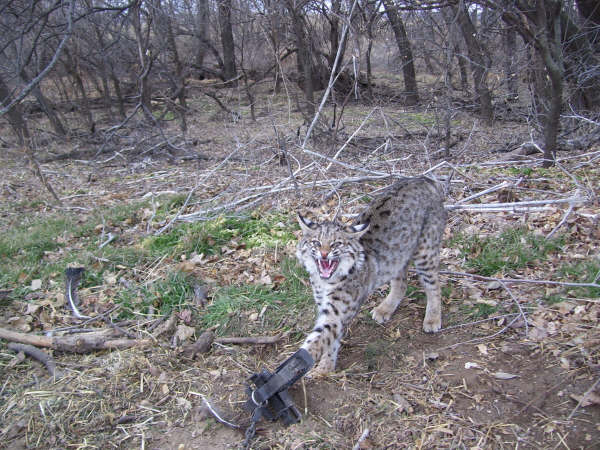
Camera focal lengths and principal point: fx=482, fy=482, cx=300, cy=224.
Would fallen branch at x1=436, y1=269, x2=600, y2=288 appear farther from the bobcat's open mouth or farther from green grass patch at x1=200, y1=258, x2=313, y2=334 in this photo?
the bobcat's open mouth

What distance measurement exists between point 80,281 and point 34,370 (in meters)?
1.47

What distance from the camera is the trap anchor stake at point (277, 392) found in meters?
3.48

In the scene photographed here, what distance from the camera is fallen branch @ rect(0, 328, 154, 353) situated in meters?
4.64

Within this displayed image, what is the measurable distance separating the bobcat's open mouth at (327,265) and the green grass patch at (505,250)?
2.02 m

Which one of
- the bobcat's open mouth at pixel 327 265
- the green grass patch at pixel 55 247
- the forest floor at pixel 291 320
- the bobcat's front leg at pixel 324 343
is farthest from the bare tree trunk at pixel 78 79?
the bobcat's front leg at pixel 324 343

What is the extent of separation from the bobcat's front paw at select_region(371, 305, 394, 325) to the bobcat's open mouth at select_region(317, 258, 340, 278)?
964 mm

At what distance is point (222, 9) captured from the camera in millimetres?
16062

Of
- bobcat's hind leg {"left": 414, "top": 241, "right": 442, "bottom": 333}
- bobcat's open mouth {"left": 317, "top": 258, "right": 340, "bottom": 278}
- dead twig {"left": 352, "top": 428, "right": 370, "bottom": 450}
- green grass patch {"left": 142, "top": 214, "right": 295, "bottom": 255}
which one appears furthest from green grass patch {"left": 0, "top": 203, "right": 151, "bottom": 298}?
dead twig {"left": 352, "top": 428, "right": 370, "bottom": 450}

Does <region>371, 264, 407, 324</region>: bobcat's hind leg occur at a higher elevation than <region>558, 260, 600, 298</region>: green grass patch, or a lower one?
lower

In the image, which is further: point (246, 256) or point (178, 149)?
point (178, 149)

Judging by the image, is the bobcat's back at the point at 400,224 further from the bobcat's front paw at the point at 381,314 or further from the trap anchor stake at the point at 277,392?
the trap anchor stake at the point at 277,392

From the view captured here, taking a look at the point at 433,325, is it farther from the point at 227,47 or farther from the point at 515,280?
the point at 227,47

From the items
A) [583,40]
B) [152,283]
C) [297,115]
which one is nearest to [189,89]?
[297,115]

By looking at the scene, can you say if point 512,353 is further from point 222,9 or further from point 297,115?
point 222,9
